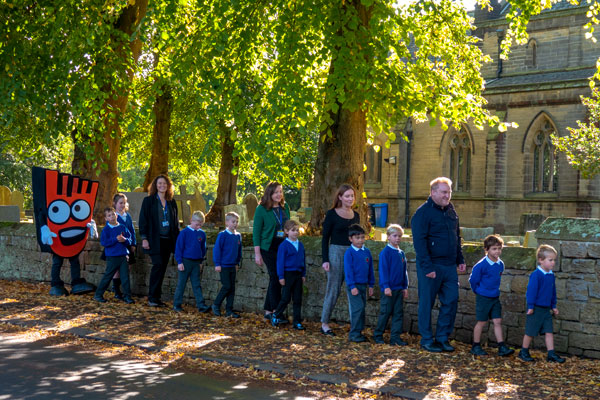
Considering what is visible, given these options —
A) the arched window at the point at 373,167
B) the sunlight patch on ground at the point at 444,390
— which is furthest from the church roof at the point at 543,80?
the sunlight patch on ground at the point at 444,390

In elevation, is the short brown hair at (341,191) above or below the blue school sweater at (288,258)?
above

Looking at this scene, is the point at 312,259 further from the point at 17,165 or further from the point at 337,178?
the point at 17,165

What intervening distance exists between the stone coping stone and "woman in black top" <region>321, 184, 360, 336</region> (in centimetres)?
225

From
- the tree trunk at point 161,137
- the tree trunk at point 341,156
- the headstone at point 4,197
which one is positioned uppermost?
the tree trunk at point 161,137

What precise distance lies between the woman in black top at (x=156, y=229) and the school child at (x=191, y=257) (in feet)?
1.82

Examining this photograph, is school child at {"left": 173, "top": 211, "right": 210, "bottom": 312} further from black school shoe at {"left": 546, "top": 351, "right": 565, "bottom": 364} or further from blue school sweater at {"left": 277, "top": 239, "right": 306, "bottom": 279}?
black school shoe at {"left": 546, "top": 351, "right": 565, "bottom": 364}

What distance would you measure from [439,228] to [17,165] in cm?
3604

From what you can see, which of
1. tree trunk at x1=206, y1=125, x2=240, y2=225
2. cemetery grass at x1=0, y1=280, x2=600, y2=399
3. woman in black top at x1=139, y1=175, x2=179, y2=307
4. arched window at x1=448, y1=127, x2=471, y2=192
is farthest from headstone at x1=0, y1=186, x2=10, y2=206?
arched window at x1=448, y1=127, x2=471, y2=192

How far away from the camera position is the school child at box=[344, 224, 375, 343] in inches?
330

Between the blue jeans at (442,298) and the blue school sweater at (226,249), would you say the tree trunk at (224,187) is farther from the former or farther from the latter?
the blue jeans at (442,298)

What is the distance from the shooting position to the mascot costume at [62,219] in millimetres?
11555

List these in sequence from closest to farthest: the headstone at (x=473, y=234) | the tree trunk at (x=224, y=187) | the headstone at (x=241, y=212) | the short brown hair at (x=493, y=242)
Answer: the short brown hair at (x=493, y=242) < the headstone at (x=473, y=234) < the headstone at (x=241, y=212) < the tree trunk at (x=224, y=187)

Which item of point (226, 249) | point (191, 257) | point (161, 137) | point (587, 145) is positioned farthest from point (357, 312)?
point (587, 145)

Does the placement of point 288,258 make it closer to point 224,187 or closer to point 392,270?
point 392,270
